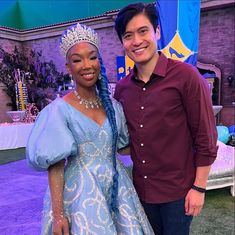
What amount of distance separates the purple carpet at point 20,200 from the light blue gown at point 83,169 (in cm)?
148

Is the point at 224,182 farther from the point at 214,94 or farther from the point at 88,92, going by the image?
the point at 214,94

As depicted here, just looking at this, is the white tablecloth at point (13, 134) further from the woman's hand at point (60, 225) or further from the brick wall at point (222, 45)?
the woman's hand at point (60, 225)

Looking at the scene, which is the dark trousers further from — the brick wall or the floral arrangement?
the floral arrangement

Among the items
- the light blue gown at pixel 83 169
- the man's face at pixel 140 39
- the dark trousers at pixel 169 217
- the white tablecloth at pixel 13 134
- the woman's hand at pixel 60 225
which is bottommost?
the white tablecloth at pixel 13 134

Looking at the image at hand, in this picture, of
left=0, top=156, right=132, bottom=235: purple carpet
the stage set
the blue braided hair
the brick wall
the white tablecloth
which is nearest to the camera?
the blue braided hair

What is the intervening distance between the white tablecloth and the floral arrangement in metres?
1.97

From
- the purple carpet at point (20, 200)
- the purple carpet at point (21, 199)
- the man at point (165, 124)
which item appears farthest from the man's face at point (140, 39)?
the purple carpet at point (20, 200)

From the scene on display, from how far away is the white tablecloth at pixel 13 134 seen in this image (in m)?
5.62

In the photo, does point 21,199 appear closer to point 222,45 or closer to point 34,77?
point 222,45

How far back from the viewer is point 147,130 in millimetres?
1186

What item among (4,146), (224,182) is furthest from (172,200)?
(4,146)

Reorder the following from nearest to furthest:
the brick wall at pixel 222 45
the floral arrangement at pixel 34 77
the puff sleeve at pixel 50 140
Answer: the puff sleeve at pixel 50 140 → the brick wall at pixel 222 45 → the floral arrangement at pixel 34 77

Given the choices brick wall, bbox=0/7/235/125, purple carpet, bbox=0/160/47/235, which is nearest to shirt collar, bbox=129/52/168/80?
purple carpet, bbox=0/160/47/235

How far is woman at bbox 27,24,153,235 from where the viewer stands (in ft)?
3.53
